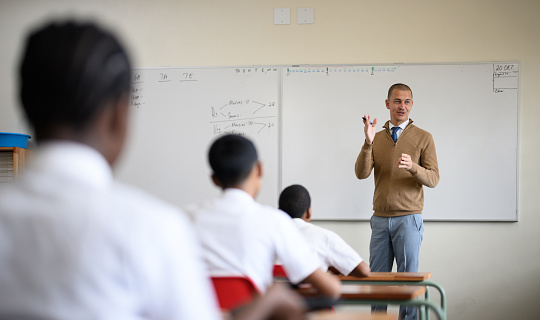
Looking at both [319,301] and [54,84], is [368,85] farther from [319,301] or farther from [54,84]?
[54,84]

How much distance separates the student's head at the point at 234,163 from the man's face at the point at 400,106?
2.55 metres

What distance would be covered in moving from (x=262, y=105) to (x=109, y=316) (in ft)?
14.0

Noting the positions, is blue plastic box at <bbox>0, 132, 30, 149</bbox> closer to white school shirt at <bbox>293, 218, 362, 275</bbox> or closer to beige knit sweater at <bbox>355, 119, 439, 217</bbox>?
beige knit sweater at <bbox>355, 119, 439, 217</bbox>

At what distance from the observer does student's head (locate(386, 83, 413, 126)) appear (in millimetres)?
4207

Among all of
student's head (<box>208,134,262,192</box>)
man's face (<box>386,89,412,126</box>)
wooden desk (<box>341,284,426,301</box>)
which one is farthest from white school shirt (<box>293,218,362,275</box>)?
man's face (<box>386,89,412,126</box>)

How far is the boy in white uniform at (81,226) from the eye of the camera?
23.1 inches

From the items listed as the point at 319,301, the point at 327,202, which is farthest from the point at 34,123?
the point at 327,202

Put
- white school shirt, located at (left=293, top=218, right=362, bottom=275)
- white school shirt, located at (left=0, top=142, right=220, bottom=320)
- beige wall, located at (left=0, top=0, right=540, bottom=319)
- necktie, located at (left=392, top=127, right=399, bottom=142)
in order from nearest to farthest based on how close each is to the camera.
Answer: white school shirt, located at (left=0, top=142, right=220, bottom=320), white school shirt, located at (left=293, top=218, right=362, bottom=275), necktie, located at (left=392, top=127, right=399, bottom=142), beige wall, located at (left=0, top=0, right=540, bottom=319)

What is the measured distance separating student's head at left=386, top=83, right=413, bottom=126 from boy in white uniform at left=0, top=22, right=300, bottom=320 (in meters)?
3.72

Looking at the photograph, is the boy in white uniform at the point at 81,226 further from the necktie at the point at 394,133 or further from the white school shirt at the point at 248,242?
the necktie at the point at 394,133

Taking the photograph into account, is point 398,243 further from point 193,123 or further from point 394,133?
point 193,123

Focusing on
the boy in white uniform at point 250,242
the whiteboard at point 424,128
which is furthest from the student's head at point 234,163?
the whiteboard at point 424,128

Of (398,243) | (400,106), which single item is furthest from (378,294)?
(400,106)

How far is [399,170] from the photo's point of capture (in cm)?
404
